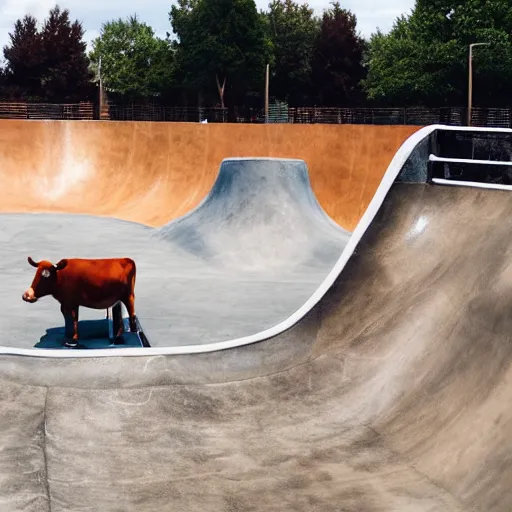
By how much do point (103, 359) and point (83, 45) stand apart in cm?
5886

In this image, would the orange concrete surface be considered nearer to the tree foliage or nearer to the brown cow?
the brown cow

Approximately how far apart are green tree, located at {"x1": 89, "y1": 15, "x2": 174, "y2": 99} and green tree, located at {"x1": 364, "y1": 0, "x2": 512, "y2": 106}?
74.9 feet

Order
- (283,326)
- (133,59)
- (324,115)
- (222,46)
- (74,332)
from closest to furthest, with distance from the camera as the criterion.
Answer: (283,326) < (74,332) < (324,115) < (222,46) < (133,59)

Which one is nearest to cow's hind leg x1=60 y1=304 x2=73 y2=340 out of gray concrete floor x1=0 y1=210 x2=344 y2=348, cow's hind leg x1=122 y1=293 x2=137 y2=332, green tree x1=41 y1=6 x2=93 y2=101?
cow's hind leg x1=122 y1=293 x2=137 y2=332

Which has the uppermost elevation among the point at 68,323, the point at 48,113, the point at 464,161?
the point at 48,113

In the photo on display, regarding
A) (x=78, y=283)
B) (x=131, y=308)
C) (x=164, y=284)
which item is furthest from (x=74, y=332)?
(x=164, y=284)

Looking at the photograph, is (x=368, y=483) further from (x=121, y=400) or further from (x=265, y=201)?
(x=265, y=201)

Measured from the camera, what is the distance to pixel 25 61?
62188 millimetres

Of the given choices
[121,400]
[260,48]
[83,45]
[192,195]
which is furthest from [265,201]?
[260,48]

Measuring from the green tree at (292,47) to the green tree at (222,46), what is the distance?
4656mm

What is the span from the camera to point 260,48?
69.9m

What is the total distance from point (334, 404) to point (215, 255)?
10.1m

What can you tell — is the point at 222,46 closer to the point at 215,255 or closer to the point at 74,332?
the point at 215,255

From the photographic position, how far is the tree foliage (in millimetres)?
61656
